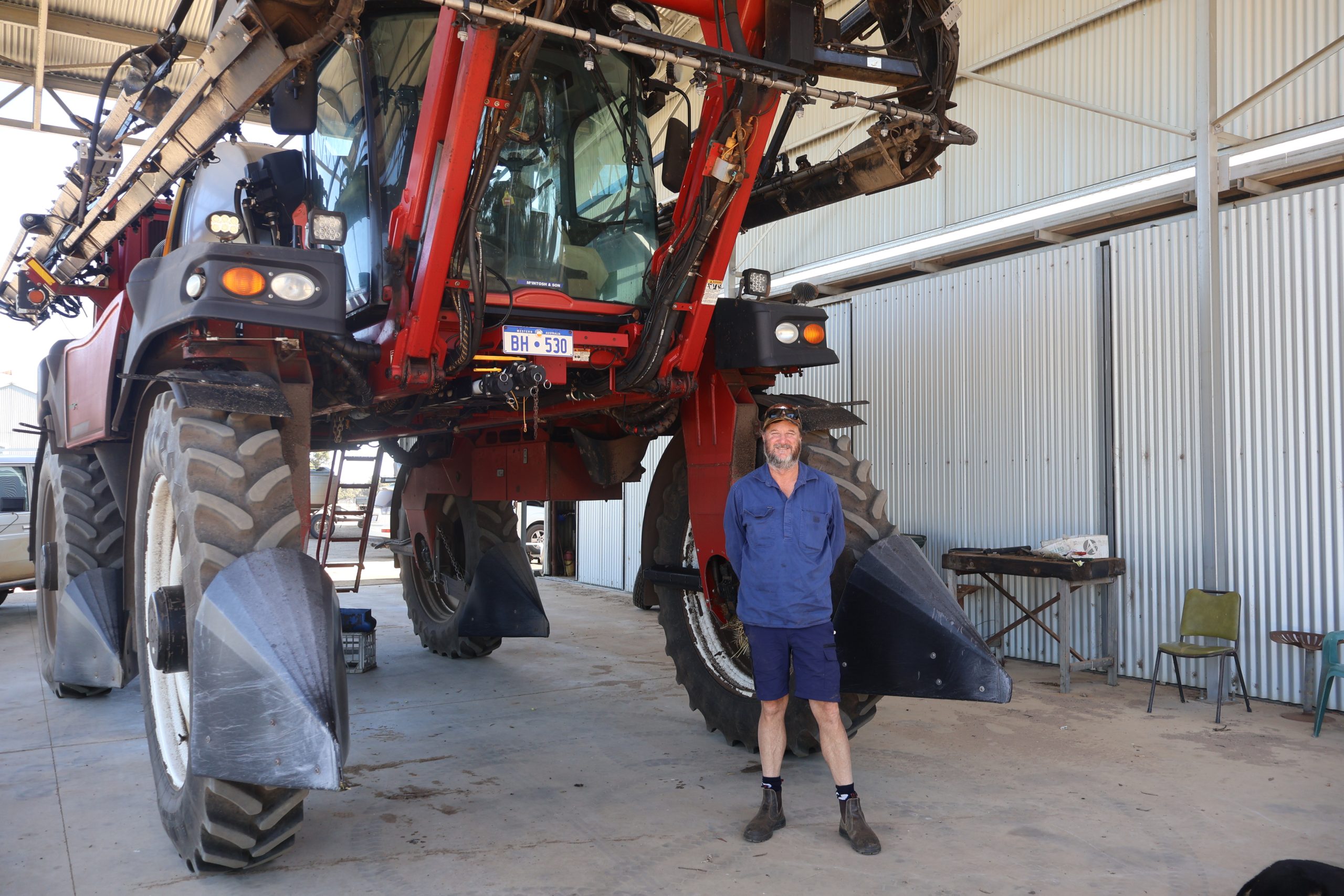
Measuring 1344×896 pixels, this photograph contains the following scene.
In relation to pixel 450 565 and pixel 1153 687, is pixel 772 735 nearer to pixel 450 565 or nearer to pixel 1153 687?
pixel 1153 687

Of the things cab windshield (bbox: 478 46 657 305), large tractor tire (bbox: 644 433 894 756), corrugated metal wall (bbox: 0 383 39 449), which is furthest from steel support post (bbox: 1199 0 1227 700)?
corrugated metal wall (bbox: 0 383 39 449)

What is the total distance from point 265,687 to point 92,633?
297cm

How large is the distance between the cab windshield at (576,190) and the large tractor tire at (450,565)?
10.2ft

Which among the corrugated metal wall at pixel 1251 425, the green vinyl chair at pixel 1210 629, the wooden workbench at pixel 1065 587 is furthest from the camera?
the wooden workbench at pixel 1065 587

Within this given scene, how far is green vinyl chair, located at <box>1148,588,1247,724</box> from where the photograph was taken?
5.86 m

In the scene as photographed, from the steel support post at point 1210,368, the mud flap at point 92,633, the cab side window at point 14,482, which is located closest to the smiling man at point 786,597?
the mud flap at point 92,633

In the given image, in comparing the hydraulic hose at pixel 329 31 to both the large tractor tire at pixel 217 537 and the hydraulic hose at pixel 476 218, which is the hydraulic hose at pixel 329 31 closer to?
the hydraulic hose at pixel 476 218

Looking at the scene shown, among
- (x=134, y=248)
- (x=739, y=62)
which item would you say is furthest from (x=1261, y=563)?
(x=134, y=248)

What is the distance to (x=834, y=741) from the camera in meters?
3.73

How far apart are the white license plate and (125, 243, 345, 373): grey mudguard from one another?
629 millimetres

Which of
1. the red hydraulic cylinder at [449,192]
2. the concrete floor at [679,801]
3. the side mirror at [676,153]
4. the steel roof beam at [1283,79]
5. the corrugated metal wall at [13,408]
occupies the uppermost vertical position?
the corrugated metal wall at [13,408]

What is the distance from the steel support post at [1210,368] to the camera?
6.34 meters

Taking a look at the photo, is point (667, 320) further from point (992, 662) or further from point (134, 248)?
point (134, 248)

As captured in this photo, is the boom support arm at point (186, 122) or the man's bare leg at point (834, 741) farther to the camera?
the man's bare leg at point (834, 741)
